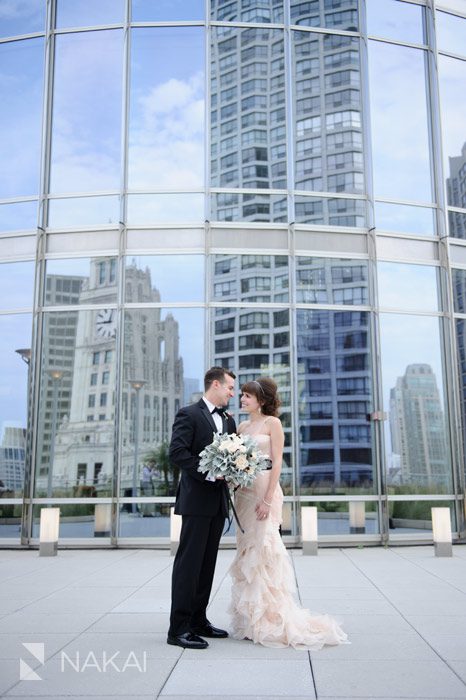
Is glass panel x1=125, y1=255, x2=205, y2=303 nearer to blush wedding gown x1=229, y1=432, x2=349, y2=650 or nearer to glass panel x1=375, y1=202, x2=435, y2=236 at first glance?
glass panel x1=375, y1=202, x2=435, y2=236

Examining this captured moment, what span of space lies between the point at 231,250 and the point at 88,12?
19.0 ft

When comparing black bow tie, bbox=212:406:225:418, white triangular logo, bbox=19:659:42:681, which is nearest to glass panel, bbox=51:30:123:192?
black bow tie, bbox=212:406:225:418

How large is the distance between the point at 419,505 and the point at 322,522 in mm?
1860

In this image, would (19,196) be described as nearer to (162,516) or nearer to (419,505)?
(162,516)

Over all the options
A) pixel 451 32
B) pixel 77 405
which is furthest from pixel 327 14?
pixel 77 405

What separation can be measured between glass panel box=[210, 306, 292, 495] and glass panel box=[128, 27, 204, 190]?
9.18 ft

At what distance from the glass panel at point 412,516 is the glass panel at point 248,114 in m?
5.98

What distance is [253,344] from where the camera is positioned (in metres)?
12.8

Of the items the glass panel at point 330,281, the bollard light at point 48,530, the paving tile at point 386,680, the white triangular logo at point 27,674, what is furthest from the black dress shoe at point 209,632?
the glass panel at point 330,281

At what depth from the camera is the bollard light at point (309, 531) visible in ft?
36.4

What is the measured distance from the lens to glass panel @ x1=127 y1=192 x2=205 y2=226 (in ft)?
43.4

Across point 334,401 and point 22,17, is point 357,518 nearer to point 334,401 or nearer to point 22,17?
point 334,401

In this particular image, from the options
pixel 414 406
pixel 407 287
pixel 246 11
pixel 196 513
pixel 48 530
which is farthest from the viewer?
pixel 246 11

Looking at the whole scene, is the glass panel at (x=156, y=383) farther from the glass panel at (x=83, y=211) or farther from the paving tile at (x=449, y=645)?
the paving tile at (x=449, y=645)
